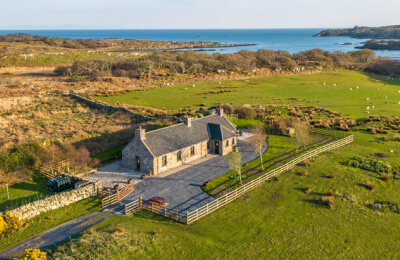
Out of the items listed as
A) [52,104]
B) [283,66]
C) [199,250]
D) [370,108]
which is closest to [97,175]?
[199,250]

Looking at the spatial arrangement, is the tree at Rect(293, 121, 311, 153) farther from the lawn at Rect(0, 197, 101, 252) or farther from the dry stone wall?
the lawn at Rect(0, 197, 101, 252)

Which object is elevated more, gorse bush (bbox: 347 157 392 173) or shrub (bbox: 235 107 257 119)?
shrub (bbox: 235 107 257 119)

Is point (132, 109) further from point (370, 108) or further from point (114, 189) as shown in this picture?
point (370, 108)

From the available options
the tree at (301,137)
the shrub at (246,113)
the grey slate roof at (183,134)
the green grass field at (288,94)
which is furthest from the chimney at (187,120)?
the green grass field at (288,94)

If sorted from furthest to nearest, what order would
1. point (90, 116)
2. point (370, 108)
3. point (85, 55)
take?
point (85, 55), point (370, 108), point (90, 116)

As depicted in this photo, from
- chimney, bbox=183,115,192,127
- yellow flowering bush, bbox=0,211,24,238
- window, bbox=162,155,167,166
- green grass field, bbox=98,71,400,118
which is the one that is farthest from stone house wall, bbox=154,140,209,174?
green grass field, bbox=98,71,400,118
